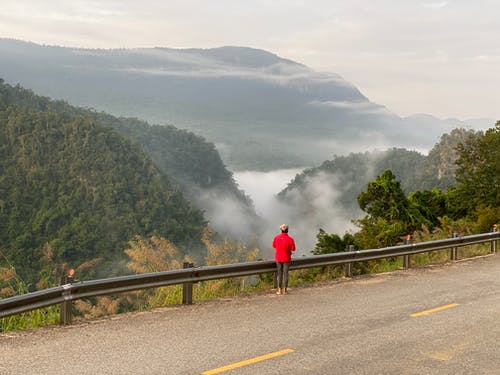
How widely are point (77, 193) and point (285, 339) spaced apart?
12893 cm

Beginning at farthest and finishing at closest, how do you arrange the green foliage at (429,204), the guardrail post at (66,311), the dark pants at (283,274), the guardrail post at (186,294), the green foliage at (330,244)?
the green foliage at (429,204) → the green foliage at (330,244) → the dark pants at (283,274) → the guardrail post at (186,294) → the guardrail post at (66,311)

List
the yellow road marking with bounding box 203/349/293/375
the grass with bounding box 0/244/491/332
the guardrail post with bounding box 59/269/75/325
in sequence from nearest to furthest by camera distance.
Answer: the yellow road marking with bounding box 203/349/293/375 → the guardrail post with bounding box 59/269/75/325 → the grass with bounding box 0/244/491/332

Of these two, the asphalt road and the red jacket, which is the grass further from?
the red jacket

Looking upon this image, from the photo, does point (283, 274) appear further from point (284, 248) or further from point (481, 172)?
point (481, 172)

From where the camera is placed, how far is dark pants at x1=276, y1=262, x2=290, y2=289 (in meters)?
10.8

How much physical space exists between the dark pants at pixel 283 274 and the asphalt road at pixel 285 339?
0.27 meters

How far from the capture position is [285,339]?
7.50 m

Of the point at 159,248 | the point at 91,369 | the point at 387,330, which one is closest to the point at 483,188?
the point at 159,248

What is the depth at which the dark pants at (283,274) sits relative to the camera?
10766 millimetres

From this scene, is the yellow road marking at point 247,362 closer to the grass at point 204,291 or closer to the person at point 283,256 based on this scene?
the grass at point 204,291

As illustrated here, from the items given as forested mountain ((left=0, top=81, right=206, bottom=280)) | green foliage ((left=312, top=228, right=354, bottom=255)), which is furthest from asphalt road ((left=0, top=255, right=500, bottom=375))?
forested mountain ((left=0, top=81, right=206, bottom=280))

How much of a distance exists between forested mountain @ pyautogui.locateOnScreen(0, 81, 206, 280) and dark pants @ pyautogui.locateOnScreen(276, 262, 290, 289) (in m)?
93.4

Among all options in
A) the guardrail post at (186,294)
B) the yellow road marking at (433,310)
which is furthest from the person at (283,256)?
the yellow road marking at (433,310)

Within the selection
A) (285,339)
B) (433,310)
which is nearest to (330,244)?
(433,310)
